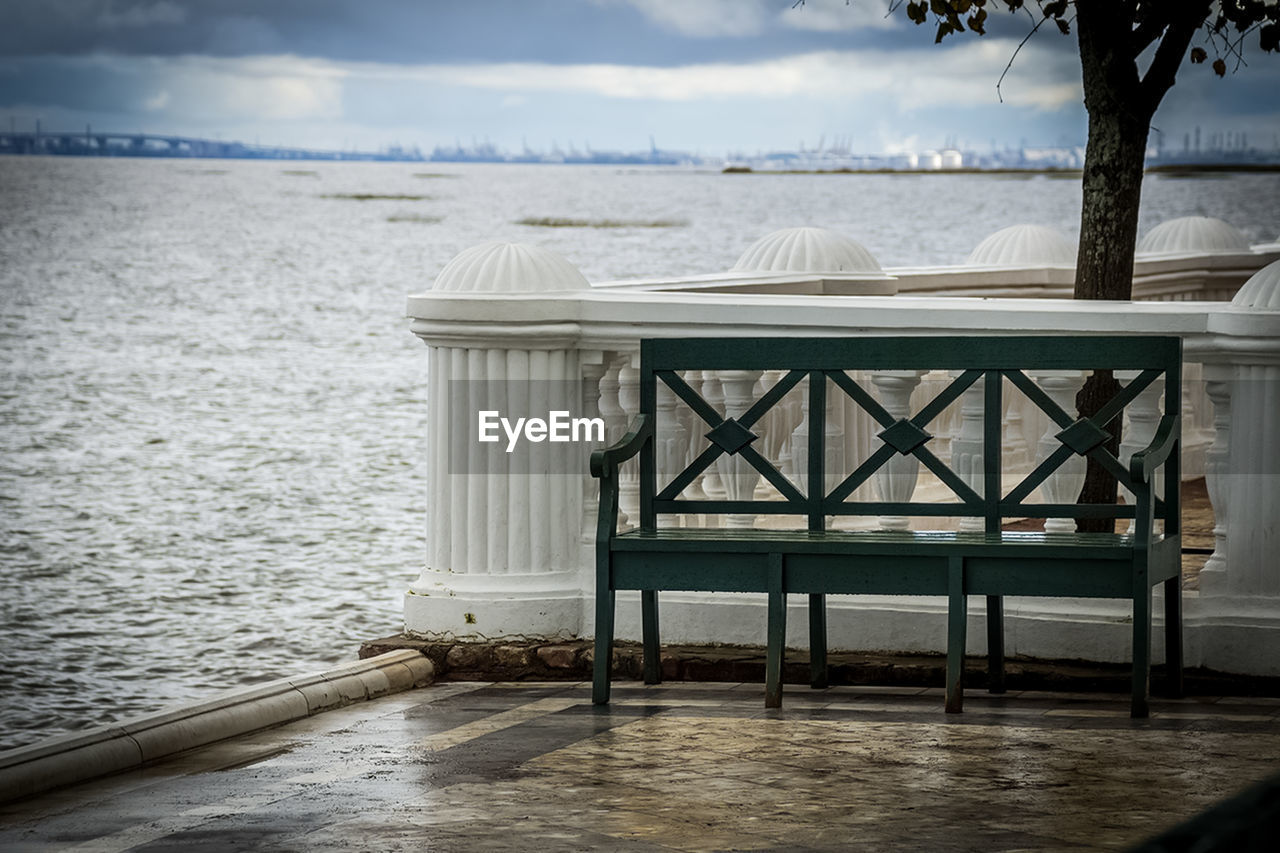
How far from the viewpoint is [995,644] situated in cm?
590

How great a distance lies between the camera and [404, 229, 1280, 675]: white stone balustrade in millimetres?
5879

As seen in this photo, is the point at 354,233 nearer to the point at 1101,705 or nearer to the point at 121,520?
the point at 121,520

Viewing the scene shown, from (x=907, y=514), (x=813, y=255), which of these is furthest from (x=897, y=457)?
(x=813, y=255)

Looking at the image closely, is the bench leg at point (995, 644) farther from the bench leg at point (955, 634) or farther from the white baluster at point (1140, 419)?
the white baluster at point (1140, 419)

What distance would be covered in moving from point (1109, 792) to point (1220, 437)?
1.79 meters

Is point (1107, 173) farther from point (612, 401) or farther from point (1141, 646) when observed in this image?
point (1141, 646)

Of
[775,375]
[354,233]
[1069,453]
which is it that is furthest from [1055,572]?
[354,233]

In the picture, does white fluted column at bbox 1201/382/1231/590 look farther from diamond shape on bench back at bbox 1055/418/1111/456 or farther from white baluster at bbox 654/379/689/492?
white baluster at bbox 654/379/689/492

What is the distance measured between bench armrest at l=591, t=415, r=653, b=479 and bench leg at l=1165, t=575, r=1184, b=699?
166cm

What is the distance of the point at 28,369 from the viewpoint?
31.7 metres

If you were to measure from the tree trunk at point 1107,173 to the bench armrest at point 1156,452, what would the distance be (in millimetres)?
1003

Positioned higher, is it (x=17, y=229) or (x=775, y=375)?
(x=17, y=229)

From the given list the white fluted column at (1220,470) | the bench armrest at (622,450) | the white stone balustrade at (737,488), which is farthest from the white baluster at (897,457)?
the white fluted column at (1220,470)

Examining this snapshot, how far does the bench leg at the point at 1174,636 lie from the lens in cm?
575
